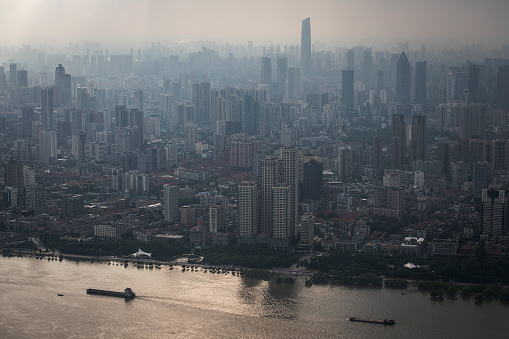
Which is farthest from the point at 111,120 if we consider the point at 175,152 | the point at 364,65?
the point at 364,65

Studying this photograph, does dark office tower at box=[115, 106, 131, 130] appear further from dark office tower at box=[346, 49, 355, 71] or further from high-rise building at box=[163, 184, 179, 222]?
high-rise building at box=[163, 184, 179, 222]

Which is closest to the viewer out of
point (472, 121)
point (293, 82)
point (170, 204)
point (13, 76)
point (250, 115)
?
point (170, 204)

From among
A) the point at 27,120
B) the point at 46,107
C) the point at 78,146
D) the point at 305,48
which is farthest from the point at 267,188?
the point at 305,48

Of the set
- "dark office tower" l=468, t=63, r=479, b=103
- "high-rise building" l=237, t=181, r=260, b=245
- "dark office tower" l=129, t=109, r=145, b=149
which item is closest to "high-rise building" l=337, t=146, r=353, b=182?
"dark office tower" l=468, t=63, r=479, b=103

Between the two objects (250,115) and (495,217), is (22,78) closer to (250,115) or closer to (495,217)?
(250,115)

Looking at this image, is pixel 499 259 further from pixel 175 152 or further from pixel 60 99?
pixel 60 99

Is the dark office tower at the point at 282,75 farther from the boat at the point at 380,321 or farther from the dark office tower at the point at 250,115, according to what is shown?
the boat at the point at 380,321

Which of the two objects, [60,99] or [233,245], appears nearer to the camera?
[233,245]
